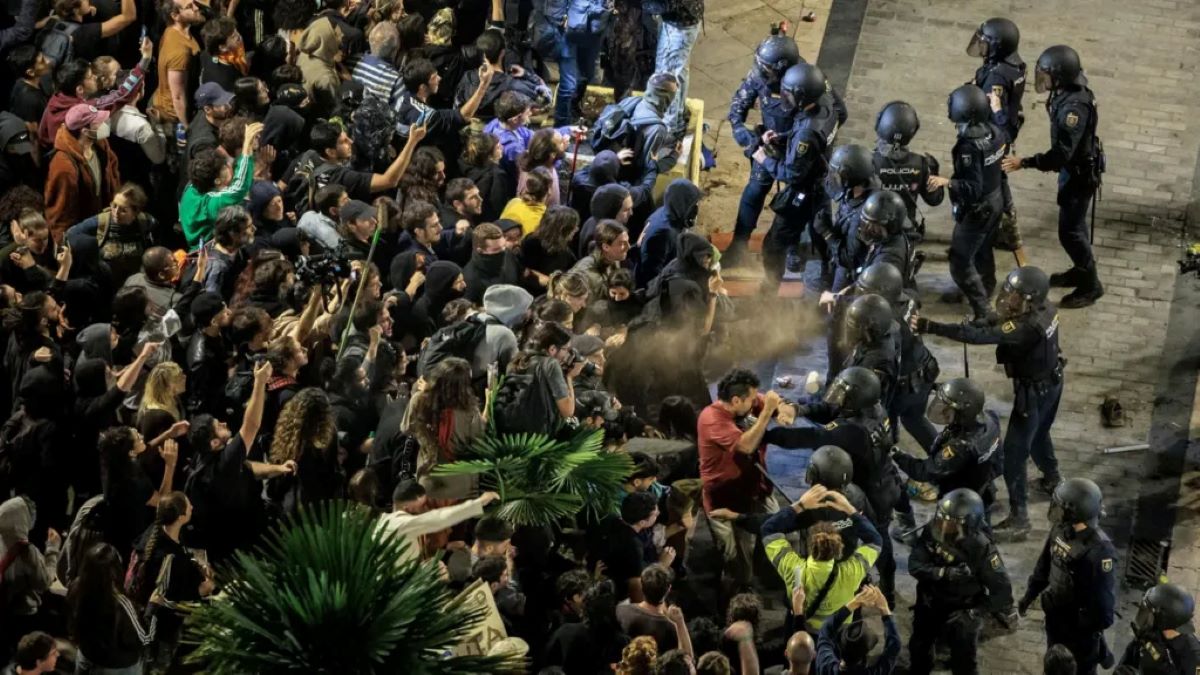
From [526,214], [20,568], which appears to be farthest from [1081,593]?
[20,568]

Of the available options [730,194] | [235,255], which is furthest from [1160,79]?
[235,255]

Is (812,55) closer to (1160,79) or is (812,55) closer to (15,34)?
(1160,79)

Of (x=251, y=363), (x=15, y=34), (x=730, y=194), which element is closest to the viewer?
(x=251, y=363)

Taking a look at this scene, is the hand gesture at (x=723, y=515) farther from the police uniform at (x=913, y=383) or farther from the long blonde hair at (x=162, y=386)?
the long blonde hair at (x=162, y=386)

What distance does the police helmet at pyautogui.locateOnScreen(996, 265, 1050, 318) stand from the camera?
12016 mm

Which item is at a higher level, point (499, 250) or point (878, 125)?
point (878, 125)

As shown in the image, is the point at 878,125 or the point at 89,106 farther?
the point at 878,125

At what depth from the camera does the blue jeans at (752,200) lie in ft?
47.5

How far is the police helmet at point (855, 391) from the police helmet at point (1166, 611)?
6.37ft

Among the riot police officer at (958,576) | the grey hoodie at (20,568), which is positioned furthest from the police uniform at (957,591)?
the grey hoodie at (20,568)

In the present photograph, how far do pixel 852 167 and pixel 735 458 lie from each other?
2.92 metres

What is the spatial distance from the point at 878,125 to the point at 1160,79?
492 cm

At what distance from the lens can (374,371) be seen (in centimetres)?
1073

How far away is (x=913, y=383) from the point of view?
12.4m
